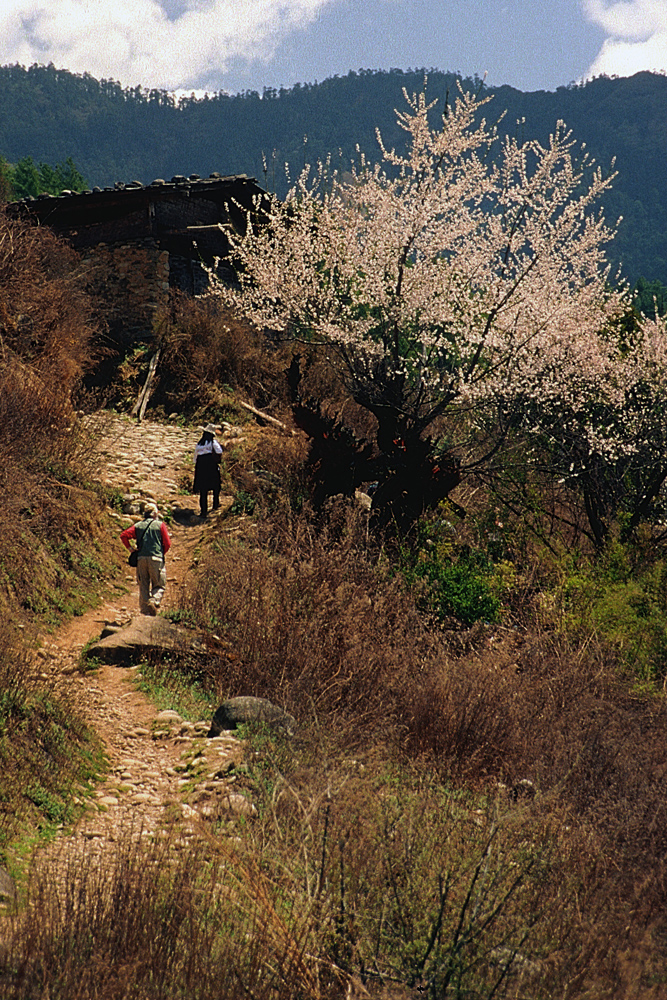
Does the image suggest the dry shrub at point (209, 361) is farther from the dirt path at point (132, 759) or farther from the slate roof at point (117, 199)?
the dirt path at point (132, 759)

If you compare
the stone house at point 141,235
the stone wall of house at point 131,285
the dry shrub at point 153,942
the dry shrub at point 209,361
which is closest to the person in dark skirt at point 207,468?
the dry shrub at point 209,361

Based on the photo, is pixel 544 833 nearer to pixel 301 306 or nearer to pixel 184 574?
pixel 184 574

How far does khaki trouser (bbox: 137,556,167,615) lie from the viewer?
9836 mm

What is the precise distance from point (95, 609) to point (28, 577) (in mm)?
1161

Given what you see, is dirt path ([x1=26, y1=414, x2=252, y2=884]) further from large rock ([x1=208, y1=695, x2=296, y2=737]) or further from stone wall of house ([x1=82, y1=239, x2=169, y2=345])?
stone wall of house ([x1=82, y1=239, x2=169, y2=345])

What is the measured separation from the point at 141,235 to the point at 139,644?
15753 mm

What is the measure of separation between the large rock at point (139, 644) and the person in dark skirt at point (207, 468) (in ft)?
17.2

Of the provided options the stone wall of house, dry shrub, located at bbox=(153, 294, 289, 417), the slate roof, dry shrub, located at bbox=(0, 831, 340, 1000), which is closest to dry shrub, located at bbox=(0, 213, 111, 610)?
dry shrub, located at bbox=(153, 294, 289, 417)

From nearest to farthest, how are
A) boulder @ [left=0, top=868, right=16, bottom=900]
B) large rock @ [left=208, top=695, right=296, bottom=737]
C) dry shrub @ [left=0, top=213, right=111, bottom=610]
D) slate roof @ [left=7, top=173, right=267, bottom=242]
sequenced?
1. boulder @ [left=0, top=868, right=16, bottom=900]
2. large rock @ [left=208, top=695, right=296, bottom=737]
3. dry shrub @ [left=0, top=213, right=111, bottom=610]
4. slate roof @ [left=7, top=173, right=267, bottom=242]

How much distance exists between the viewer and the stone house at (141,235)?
20.1 metres

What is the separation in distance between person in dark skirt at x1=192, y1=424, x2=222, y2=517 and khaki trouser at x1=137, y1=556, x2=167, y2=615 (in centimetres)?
352

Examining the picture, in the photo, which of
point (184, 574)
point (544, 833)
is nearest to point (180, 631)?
point (184, 574)

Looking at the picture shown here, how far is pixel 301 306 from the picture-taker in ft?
46.8

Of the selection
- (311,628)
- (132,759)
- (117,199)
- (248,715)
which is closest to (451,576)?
(311,628)
